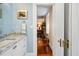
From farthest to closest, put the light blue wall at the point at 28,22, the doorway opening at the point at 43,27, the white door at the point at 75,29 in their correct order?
the doorway opening at the point at 43,27 < the light blue wall at the point at 28,22 < the white door at the point at 75,29

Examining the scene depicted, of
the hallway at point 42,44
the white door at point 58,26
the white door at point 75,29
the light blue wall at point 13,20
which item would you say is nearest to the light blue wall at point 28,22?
the light blue wall at point 13,20

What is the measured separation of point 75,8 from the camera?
127 centimetres

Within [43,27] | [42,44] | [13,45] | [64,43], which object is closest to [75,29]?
[64,43]

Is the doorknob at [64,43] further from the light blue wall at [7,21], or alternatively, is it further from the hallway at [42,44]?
the light blue wall at [7,21]

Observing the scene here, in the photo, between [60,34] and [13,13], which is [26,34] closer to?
[13,13]

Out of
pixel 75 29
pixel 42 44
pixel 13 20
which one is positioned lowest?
pixel 42 44

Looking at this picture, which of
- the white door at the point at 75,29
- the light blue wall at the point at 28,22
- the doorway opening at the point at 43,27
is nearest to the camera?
the white door at the point at 75,29

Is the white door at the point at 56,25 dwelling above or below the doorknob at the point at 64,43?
above

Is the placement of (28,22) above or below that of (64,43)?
above

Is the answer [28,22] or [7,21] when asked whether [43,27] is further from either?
[7,21]

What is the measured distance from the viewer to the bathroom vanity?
49.0 inches

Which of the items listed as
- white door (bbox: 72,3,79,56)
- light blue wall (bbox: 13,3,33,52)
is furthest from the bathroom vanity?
white door (bbox: 72,3,79,56)

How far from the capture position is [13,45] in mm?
1390

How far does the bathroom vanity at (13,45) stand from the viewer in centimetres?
124
